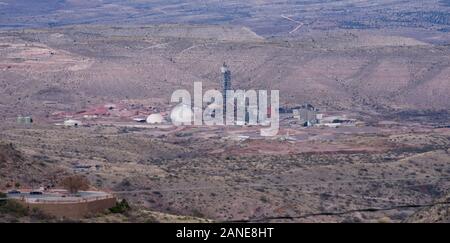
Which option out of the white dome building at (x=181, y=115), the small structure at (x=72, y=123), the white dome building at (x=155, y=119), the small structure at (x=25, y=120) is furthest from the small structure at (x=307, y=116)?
the small structure at (x=25, y=120)

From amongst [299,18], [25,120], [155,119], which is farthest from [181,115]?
[299,18]

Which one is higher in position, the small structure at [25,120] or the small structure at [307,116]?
the small structure at [25,120]

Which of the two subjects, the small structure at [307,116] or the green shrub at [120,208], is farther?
the small structure at [307,116]

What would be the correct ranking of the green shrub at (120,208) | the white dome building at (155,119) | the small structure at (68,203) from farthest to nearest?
the white dome building at (155,119)
the green shrub at (120,208)
the small structure at (68,203)

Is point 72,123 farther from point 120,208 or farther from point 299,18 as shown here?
point 299,18

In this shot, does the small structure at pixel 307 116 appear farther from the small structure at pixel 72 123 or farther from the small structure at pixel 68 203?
the small structure at pixel 68 203

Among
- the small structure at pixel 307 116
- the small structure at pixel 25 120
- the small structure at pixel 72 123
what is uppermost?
the small structure at pixel 25 120

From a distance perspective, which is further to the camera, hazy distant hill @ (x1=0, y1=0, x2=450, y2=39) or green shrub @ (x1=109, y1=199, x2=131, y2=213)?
hazy distant hill @ (x1=0, y1=0, x2=450, y2=39)

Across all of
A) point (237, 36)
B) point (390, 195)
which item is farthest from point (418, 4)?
point (390, 195)

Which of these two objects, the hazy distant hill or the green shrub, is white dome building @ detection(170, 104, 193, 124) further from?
the hazy distant hill

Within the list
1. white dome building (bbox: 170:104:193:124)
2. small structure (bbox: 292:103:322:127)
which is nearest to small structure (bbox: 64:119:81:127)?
white dome building (bbox: 170:104:193:124)
